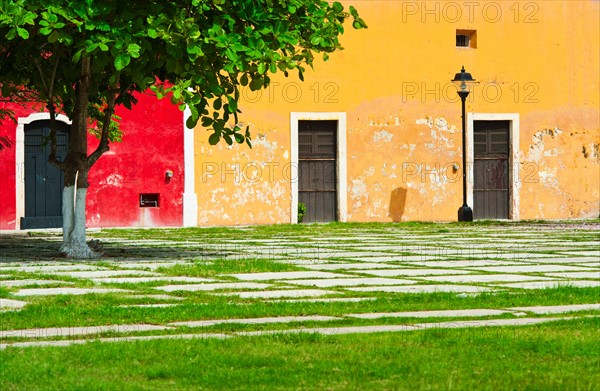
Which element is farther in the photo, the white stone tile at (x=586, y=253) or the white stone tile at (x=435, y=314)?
the white stone tile at (x=586, y=253)

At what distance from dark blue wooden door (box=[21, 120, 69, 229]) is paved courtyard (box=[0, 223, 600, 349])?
14.0ft

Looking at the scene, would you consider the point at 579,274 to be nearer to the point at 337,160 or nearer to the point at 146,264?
the point at 146,264

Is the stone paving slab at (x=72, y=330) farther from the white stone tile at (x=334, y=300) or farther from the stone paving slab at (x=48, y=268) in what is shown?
the stone paving slab at (x=48, y=268)

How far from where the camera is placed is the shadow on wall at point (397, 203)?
93.2 feet

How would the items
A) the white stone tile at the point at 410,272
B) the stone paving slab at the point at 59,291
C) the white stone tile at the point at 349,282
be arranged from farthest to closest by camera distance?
the white stone tile at the point at 410,272 → the white stone tile at the point at 349,282 → the stone paving slab at the point at 59,291

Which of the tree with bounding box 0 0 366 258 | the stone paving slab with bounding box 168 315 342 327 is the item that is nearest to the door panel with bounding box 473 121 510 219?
the tree with bounding box 0 0 366 258

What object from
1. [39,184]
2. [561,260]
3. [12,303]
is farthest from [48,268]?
[39,184]

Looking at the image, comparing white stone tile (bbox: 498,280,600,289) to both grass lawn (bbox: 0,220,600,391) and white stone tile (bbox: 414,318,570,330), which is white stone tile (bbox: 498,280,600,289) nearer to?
grass lawn (bbox: 0,220,600,391)

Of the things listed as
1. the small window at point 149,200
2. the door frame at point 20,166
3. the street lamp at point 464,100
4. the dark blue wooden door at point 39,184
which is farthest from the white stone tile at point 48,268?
the street lamp at point 464,100

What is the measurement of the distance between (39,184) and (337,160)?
6.69 m

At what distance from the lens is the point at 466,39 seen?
29.0m

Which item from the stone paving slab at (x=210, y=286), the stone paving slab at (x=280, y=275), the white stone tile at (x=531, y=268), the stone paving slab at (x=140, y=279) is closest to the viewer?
the stone paving slab at (x=210, y=286)

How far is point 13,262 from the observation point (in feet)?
46.9

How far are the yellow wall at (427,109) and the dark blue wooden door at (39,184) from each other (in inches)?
Result: 122
